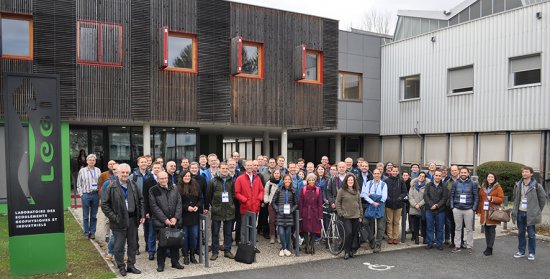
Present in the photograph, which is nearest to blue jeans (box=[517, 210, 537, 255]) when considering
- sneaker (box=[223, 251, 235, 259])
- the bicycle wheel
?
the bicycle wheel

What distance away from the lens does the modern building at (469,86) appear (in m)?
17.6

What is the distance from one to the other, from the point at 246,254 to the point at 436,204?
4.24 meters

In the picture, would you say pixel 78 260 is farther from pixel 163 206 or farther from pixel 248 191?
pixel 248 191

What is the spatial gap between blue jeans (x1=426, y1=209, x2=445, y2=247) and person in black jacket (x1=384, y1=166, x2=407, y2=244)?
62 centimetres

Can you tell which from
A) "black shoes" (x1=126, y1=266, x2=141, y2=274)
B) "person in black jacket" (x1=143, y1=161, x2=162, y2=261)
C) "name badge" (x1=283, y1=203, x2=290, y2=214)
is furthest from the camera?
"name badge" (x1=283, y1=203, x2=290, y2=214)

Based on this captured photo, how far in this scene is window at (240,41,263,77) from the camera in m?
17.4

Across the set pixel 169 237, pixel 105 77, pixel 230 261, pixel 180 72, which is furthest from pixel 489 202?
pixel 105 77

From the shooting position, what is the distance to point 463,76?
20.5 m

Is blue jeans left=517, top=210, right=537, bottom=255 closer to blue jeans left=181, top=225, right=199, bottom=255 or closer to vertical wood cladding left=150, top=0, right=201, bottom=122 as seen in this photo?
blue jeans left=181, top=225, right=199, bottom=255

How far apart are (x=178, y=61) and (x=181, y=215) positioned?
31.3 ft

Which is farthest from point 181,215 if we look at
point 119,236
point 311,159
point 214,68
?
point 311,159

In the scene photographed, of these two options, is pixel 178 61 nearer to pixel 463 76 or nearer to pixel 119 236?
pixel 119 236

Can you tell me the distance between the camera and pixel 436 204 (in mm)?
9477

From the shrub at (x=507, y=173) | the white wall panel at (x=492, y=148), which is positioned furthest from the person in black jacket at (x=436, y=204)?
the white wall panel at (x=492, y=148)
